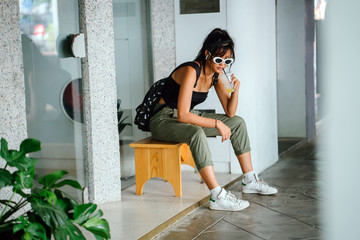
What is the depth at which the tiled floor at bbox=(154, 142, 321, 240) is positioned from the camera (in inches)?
115

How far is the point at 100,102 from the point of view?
→ 350 cm

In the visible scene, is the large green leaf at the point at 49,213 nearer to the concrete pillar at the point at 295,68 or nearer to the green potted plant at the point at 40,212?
the green potted plant at the point at 40,212

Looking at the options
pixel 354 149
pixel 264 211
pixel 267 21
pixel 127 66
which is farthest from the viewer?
pixel 267 21

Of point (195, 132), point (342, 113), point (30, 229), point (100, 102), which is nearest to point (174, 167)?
point (195, 132)

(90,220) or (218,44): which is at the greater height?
(218,44)

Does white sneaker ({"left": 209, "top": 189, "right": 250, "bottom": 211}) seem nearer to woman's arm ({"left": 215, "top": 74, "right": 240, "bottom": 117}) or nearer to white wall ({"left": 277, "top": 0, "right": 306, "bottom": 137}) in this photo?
woman's arm ({"left": 215, "top": 74, "right": 240, "bottom": 117})

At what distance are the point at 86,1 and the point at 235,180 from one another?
1.96 metres

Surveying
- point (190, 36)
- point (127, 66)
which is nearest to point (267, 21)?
point (190, 36)

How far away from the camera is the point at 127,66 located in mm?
4211

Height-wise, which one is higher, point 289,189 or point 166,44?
point 166,44

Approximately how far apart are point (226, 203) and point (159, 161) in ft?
2.03

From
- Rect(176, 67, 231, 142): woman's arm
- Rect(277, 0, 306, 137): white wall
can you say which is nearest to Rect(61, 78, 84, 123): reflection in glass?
Rect(176, 67, 231, 142): woman's arm

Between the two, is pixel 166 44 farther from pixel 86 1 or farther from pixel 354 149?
pixel 354 149

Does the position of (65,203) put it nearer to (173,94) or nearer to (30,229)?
(30,229)
